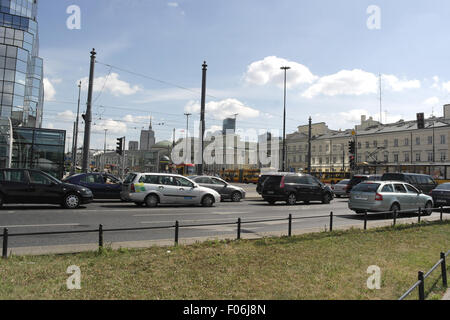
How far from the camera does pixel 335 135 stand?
8444 cm

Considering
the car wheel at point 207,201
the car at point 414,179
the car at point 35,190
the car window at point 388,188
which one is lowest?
the car wheel at point 207,201

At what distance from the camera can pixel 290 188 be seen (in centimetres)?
1962

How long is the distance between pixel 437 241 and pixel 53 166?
2162 cm

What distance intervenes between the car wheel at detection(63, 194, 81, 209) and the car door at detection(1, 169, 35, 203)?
1.21 metres

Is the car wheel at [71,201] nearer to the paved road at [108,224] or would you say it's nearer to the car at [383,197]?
the paved road at [108,224]

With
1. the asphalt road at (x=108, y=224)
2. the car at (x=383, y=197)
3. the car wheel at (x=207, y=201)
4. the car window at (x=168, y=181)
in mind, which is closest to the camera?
the asphalt road at (x=108, y=224)

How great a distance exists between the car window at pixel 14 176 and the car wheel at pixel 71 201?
1.67 meters

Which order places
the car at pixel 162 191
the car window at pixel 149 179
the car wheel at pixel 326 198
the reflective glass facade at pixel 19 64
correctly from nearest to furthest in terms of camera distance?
the car at pixel 162 191 → the car window at pixel 149 179 → the car wheel at pixel 326 198 → the reflective glass facade at pixel 19 64

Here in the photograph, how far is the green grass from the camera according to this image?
4.71 meters

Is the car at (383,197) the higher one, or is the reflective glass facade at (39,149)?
the reflective glass facade at (39,149)

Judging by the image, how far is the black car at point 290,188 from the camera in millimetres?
19547

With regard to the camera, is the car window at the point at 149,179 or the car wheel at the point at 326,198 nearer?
the car window at the point at 149,179

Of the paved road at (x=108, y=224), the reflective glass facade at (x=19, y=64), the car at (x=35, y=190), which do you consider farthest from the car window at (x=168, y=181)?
the reflective glass facade at (x=19, y=64)
